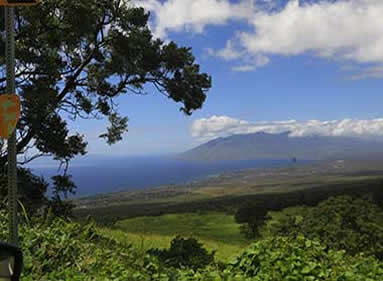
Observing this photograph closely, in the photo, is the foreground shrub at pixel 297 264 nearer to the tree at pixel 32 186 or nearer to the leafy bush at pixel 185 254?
the leafy bush at pixel 185 254

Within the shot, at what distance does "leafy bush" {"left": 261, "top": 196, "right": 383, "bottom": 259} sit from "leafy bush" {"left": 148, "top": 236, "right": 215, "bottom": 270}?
2208 millimetres

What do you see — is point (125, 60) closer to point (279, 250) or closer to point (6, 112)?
point (279, 250)

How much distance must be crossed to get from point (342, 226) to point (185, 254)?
4.22 m

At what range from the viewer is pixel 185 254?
968cm

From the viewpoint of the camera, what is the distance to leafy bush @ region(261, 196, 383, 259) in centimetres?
1154

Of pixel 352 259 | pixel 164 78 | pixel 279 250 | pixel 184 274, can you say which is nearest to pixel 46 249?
pixel 184 274

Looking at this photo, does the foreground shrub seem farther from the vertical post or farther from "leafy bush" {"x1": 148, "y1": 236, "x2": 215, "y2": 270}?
the vertical post

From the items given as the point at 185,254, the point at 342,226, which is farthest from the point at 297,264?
the point at 342,226

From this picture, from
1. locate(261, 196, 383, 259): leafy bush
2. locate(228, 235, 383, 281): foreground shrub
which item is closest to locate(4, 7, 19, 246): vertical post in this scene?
locate(228, 235, 383, 281): foreground shrub

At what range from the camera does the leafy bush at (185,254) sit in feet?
27.7

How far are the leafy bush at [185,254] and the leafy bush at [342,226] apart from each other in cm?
221

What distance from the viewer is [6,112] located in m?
3.50

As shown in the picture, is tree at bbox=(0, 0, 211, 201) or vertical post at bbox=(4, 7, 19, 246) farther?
tree at bbox=(0, 0, 211, 201)

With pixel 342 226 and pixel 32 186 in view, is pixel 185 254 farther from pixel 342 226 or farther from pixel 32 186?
pixel 32 186
